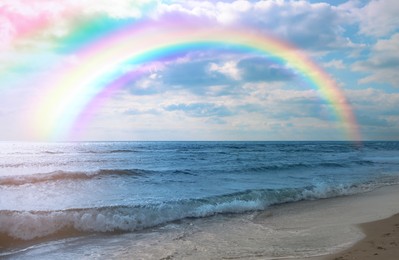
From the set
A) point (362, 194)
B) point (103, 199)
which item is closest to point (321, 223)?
point (362, 194)

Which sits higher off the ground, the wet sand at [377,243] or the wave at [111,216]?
the wet sand at [377,243]

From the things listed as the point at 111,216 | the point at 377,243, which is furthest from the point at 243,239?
the point at 111,216

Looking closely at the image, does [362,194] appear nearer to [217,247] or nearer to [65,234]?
[217,247]

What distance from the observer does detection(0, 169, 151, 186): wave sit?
2031cm

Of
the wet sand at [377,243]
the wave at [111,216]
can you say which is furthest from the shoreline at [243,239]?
the wave at [111,216]

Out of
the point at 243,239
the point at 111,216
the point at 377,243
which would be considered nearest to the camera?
the point at 377,243

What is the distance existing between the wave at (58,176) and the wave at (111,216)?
9.96 m

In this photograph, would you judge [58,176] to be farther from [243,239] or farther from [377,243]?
[377,243]

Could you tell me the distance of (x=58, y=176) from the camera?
22938 mm

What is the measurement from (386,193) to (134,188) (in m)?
13.2

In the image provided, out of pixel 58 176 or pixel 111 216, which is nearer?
pixel 111 216

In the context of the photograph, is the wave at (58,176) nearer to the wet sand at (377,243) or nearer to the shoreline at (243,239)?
the shoreline at (243,239)

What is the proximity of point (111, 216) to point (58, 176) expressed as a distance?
42.3ft

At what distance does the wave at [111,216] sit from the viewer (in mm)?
10594
